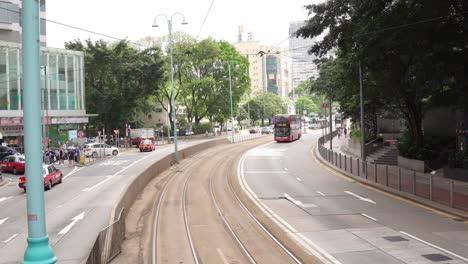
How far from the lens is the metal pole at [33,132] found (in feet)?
19.1

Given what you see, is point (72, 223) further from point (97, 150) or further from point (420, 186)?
point (97, 150)

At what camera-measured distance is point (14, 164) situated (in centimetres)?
3744

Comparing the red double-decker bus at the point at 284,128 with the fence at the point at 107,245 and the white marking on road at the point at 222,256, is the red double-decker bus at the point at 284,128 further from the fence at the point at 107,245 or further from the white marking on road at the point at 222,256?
the white marking on road at the point at 222,256

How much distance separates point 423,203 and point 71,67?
5063 centimetres

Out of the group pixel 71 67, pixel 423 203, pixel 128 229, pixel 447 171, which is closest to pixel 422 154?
pixel 447 171

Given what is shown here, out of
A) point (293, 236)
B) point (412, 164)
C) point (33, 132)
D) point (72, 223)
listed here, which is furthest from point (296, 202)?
point (33, 132)

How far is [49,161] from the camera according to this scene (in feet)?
136

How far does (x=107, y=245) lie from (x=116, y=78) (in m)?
57.9

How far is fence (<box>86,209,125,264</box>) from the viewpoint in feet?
33.8

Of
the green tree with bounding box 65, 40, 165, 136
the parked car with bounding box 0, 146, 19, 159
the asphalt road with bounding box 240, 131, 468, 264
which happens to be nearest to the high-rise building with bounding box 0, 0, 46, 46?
the green tree with bounding box 65, 40, 165, 136

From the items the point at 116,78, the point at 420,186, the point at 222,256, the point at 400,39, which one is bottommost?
the point at 222,256

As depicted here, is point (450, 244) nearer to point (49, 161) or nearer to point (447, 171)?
point (447, 171)

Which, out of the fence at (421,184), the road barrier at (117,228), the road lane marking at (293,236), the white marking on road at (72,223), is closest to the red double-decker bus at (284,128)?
the fence at (421,184)

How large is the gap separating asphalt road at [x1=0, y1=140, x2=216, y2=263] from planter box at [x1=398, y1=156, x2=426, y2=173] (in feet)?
58.2
